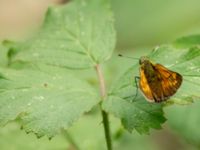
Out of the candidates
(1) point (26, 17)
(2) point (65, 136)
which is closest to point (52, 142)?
(2) point (65, 136)

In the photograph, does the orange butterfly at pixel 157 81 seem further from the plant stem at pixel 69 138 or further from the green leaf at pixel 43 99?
the plant stem at pixel 69 138

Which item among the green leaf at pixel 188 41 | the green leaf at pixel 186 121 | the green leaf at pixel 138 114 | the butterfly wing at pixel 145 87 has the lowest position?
the green leaf at pixel 186 121

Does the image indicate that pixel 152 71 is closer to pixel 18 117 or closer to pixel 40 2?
pixel 18 117

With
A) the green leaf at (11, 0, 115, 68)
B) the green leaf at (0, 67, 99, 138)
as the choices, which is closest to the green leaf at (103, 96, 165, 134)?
the green leaf at (0, 67, 99, 138)

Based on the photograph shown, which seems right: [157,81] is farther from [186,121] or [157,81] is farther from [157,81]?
[186,121]

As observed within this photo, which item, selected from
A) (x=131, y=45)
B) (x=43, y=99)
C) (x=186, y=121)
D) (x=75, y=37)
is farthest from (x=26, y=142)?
(x=131, y=45)

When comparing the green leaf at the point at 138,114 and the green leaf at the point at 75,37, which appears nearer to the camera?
the green leaf at the point at 138,114

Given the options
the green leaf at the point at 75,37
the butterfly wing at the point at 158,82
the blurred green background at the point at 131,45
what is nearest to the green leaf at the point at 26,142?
the blurred green background at the point at 131,45
